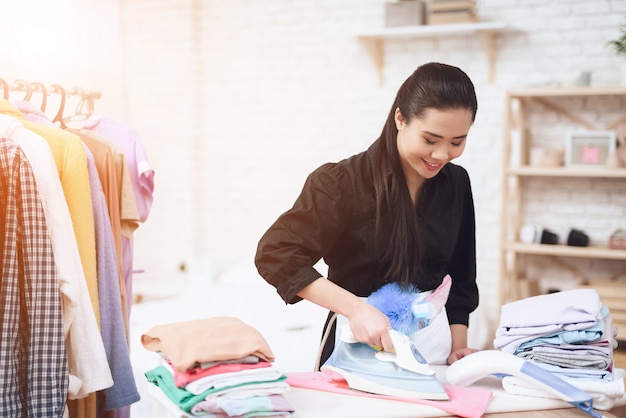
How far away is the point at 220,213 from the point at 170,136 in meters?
0.58

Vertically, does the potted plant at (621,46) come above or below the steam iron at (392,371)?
above

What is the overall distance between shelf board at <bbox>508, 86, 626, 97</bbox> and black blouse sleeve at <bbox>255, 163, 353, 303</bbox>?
2.08m

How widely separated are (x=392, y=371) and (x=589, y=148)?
95.6 inches

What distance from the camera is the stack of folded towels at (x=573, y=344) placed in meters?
1.39

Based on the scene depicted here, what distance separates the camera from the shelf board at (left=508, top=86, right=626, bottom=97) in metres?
3.22

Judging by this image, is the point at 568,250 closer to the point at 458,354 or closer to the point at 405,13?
the point at 405,13

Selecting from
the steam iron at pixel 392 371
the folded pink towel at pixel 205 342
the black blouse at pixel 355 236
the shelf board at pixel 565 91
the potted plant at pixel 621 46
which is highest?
the potted plant at pixel 621 46

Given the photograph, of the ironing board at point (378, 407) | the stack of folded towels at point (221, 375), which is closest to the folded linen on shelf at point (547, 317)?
the ironing board at point (378, 407)

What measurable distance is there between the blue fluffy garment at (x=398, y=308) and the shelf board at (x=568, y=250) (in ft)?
7.00

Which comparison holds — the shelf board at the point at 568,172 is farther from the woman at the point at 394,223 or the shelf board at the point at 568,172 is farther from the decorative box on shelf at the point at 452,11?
the woman at the point at 394,223

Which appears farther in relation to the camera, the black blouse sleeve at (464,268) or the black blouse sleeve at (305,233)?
the black blouse sleeve at (464,268)

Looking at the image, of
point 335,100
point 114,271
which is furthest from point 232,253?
point 114,271

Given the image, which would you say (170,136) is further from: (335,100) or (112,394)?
(112,394)

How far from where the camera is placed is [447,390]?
1383mm
